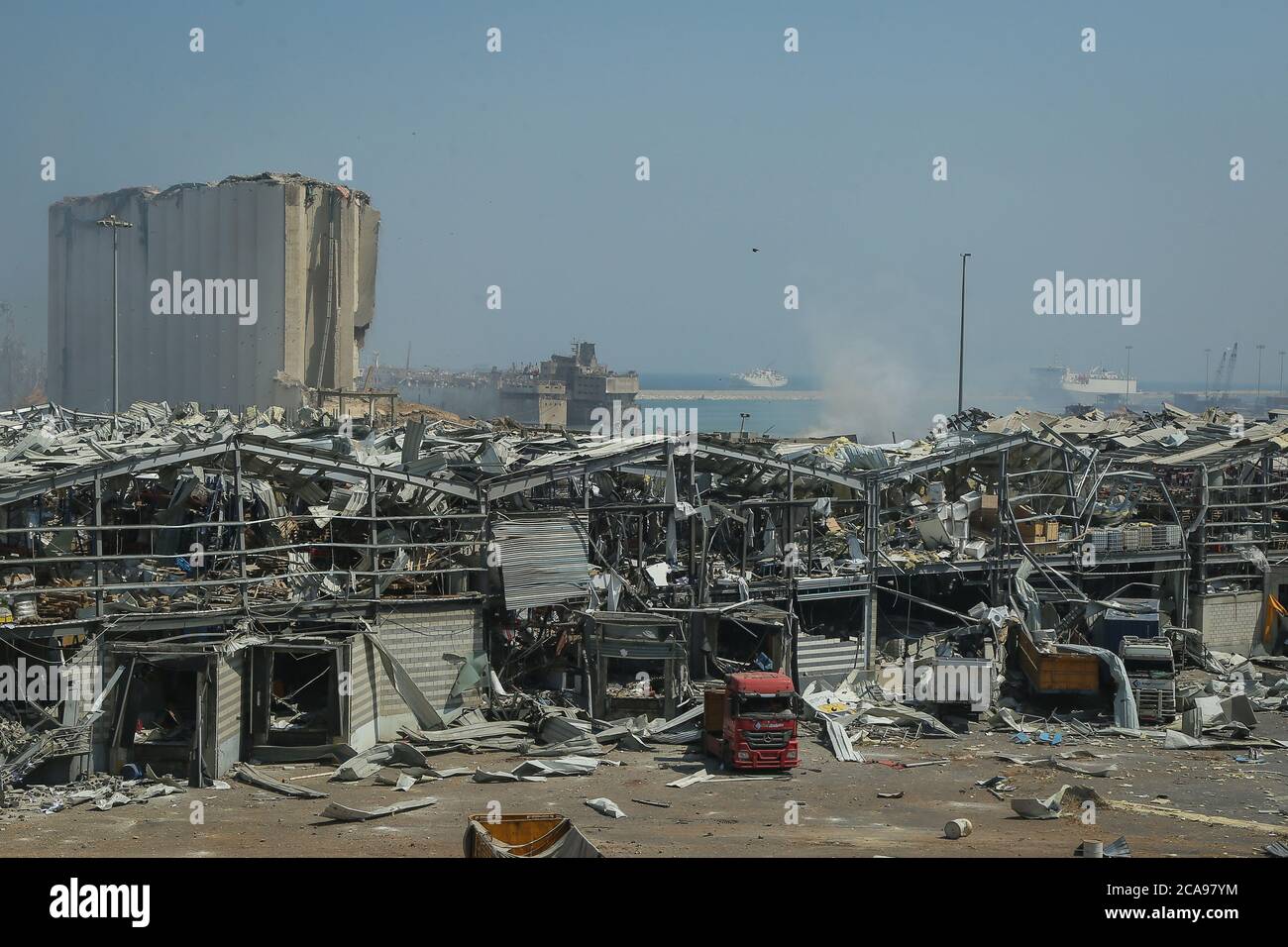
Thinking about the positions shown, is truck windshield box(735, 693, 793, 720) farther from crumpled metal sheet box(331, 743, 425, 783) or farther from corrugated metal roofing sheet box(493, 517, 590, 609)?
crumpled metal sheet box(331, 743, 425, 783)

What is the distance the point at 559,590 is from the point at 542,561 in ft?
2.15

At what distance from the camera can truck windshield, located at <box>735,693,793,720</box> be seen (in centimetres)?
2245

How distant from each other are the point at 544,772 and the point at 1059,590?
1417cm

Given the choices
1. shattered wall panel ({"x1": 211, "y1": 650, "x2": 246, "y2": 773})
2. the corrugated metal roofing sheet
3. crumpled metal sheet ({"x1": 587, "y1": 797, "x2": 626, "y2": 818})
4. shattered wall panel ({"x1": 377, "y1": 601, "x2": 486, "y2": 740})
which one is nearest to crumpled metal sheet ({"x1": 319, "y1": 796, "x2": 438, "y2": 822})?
crumpled metal sheet ({"x1": 587, "y1": 797, "x2": 626, "y2": 818})

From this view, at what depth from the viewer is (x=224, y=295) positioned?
7019cm

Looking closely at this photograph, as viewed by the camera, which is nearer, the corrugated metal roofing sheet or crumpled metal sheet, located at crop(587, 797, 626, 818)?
crumpled metal sheet, located at crop(587, 797, 626, 818)

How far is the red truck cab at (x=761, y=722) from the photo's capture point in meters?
22.3

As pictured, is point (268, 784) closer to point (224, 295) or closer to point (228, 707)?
point (228, 707)

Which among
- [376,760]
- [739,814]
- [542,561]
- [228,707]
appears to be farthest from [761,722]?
[228,707]

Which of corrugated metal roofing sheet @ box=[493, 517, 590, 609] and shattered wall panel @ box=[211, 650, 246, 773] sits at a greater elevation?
corrugated metal roofing sheet @ box=[493, 517, 590, 609]

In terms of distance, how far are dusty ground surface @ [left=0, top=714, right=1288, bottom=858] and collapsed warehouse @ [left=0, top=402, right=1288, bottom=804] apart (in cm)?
149

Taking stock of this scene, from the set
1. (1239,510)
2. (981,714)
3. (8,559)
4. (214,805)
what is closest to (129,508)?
(8,559)

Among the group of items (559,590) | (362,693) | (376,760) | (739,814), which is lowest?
(739,814)
